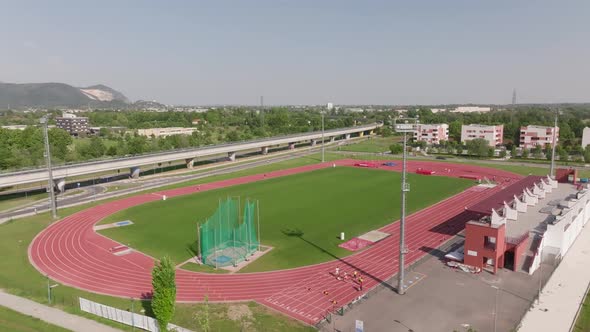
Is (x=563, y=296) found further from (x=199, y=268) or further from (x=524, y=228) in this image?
(x=199, y=268)

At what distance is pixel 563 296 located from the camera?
2602 centimetres

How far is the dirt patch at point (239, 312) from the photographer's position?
23719 mm

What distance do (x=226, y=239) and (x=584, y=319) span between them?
2537 centimetres

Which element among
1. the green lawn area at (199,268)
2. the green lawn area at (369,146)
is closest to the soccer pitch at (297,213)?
the green lawn area at (199,268)

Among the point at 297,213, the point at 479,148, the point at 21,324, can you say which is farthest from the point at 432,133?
the point at 21,324

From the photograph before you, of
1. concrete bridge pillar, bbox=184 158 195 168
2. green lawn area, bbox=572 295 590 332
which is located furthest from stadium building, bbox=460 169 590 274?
concrete bridge pillar, bbox=184 158 195 168

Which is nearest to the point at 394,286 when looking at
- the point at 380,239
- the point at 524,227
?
the point at 380,239

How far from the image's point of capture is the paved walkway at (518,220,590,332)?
891 inches

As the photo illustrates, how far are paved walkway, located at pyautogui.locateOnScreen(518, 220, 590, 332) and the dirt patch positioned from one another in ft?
50.2

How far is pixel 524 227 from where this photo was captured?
3466 cm

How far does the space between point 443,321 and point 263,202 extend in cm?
3266

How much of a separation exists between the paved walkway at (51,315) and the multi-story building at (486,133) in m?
108

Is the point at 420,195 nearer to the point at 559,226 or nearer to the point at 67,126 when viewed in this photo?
the point at 559,226

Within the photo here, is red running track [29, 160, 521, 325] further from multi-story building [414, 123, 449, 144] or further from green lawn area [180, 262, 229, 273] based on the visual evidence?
multi-story building [414, 123, 449, 144]
